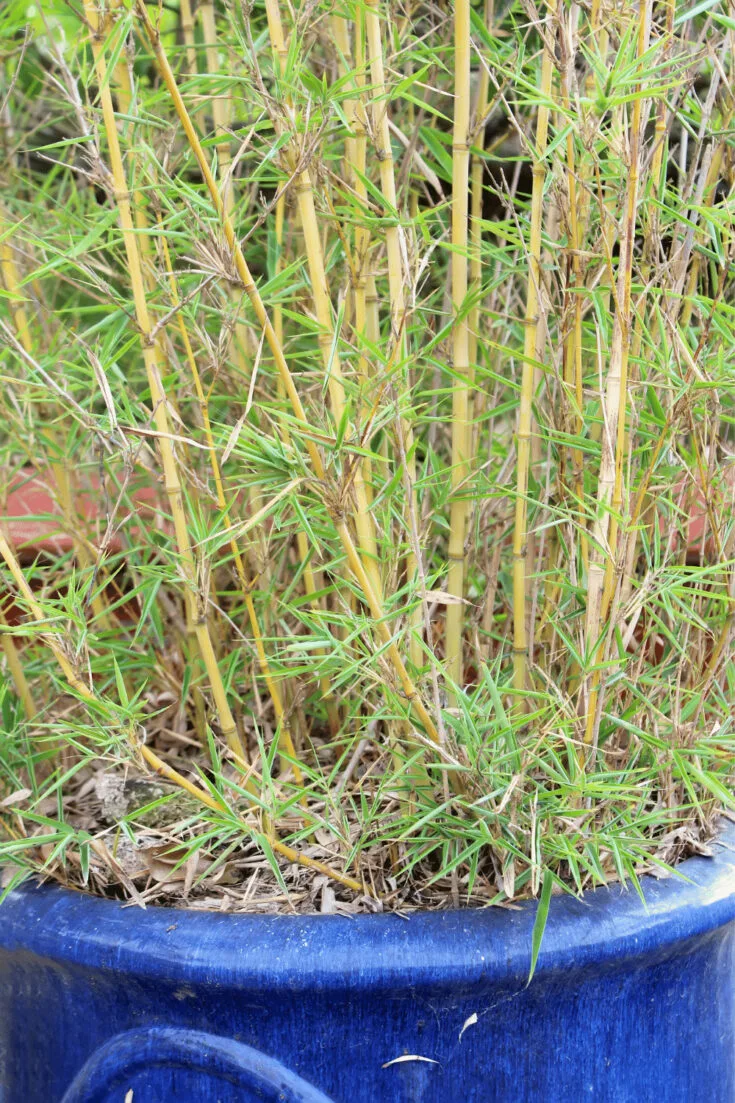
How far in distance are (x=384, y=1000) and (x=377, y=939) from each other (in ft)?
0.12

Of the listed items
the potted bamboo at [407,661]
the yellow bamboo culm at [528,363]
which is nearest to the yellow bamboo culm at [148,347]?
the potted bamboo at [407,661]

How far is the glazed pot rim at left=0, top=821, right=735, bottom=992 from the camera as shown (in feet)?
2.14

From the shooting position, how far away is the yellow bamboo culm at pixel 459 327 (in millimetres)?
708

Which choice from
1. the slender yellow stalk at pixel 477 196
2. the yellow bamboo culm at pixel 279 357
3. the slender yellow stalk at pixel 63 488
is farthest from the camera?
the slender yellow stalk at pixel 63 488

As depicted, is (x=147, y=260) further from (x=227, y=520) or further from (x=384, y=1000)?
(x=384, y=1000)

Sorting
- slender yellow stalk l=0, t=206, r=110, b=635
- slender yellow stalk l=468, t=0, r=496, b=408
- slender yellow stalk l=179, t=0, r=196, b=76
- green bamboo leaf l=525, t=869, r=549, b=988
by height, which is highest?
slender yellow stalk l=179, t=0, r=196, b=76

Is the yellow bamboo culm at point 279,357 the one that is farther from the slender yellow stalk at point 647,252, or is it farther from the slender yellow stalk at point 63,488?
the slender yellow stalk at point 63,488

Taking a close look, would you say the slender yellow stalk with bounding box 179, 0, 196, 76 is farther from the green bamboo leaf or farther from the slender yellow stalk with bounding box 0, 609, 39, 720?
the green bamboo leaf

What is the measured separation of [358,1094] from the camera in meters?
0.68

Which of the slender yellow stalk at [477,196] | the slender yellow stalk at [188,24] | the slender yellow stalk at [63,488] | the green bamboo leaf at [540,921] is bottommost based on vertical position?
the green bamboo leaf at [540,921]

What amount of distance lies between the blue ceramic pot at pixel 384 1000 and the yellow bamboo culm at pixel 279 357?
14 cm

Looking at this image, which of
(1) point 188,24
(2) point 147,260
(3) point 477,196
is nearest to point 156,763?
(2) point 147,260

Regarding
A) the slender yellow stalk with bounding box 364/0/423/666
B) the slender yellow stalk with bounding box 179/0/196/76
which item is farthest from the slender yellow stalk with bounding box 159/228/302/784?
the slender yellow stalk with bounding box 179/0/196/76

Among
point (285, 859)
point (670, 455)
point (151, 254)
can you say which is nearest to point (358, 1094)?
point (285, 859)
